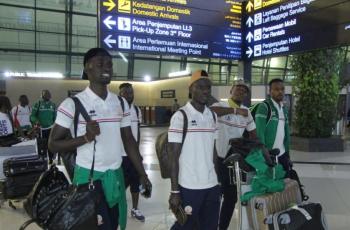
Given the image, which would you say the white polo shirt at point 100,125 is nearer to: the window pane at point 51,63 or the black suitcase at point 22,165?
the black suitcase at point 22,165

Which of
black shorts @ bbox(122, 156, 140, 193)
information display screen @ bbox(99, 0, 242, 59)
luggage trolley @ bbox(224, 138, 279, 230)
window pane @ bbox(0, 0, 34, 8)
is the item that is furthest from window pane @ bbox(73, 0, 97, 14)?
luggage trolley @ bbox(224, 138, 279, 230)

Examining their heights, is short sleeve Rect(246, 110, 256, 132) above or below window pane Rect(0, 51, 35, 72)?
below

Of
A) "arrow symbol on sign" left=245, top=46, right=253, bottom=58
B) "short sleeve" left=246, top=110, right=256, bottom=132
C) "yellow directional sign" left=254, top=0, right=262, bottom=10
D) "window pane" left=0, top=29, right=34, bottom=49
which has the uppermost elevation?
"window pane" left=0, top=29, right=34, bottom=49

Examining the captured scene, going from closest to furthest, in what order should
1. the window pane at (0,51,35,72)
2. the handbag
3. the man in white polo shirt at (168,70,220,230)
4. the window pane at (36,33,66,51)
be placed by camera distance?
the handbag < the man in white polo shirt at (168,70,220,230) < the window pane at (0,51,35,72) < the window pane at (36,33,66,51)

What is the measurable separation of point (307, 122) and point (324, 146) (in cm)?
76

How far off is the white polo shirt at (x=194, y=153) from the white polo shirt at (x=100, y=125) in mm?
452

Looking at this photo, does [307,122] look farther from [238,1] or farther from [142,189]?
[142,189]

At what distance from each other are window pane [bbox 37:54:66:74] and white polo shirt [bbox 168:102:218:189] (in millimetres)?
18745

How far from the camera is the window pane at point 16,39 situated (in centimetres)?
1870

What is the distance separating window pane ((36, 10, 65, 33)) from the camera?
781 inches

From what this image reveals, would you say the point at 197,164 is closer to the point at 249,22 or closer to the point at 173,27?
the point at 173,27

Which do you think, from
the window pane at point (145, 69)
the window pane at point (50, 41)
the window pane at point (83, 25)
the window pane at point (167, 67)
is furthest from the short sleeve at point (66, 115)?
the window pane at point (167, 67)

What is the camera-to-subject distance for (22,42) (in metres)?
19.3

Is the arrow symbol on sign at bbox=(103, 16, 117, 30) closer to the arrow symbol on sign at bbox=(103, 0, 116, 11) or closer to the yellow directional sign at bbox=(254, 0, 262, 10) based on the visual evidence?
the arrow symbol on sign at bbox=(103, 0, 116, 11)
